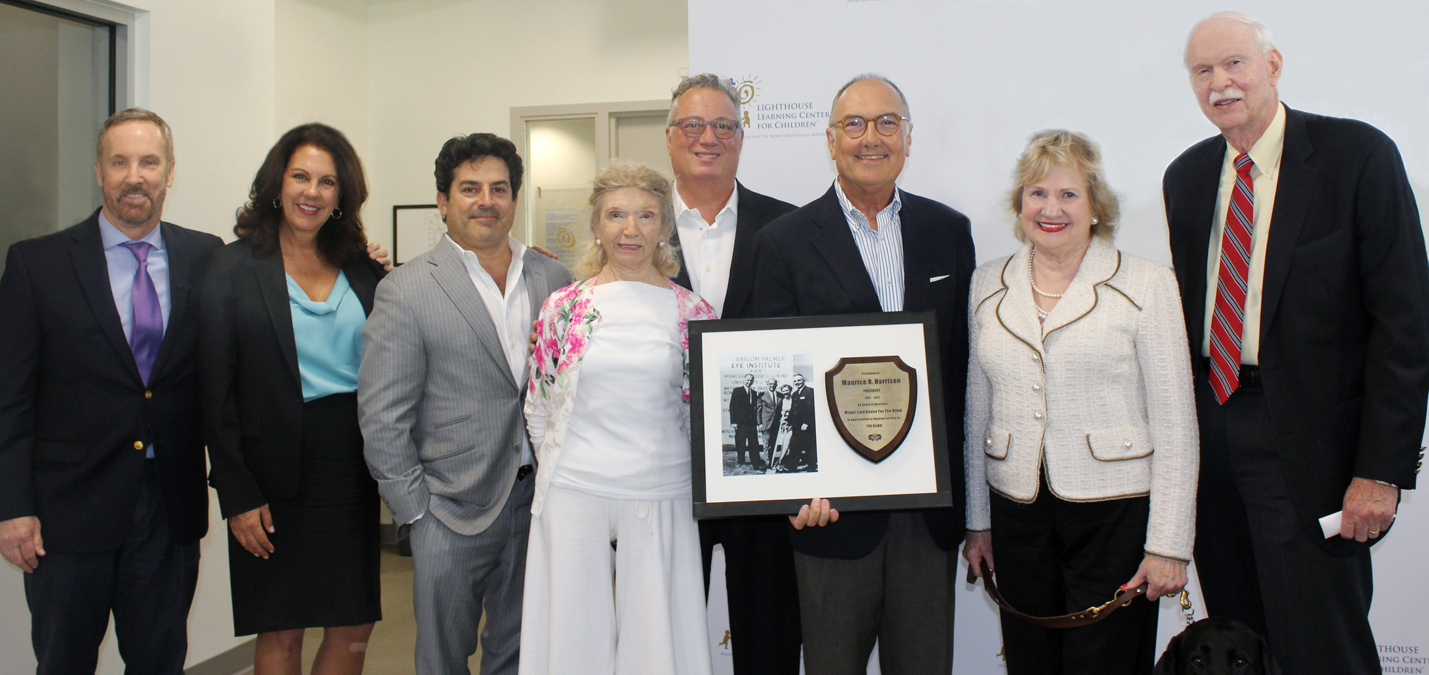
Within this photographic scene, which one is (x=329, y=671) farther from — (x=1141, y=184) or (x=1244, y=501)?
(x=1141, y=184)

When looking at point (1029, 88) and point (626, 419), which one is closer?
point (626, 419)

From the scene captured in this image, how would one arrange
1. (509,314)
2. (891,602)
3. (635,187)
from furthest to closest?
1. (509,314)
2. (635,187)
3. (891,602)

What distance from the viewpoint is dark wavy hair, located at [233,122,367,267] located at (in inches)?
102

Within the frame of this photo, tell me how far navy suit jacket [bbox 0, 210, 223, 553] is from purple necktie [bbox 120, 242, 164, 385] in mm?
51

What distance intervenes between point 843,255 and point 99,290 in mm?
2159

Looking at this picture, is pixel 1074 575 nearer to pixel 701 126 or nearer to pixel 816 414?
pixel 816 414

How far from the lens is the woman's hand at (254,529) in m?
2.49

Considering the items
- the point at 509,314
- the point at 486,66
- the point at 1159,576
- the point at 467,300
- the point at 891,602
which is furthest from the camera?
the point at 486,66

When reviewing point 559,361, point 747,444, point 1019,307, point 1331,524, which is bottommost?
point 1331,524

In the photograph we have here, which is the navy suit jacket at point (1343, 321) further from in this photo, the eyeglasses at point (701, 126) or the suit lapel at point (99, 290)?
the suit lapel at point (99, 290)

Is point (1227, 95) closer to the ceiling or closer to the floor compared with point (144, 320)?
closer to the ceiling

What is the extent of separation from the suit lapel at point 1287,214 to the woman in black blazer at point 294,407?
8.39 feet

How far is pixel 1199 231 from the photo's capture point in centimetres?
235

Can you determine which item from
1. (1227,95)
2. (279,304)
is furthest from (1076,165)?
(279,304)
